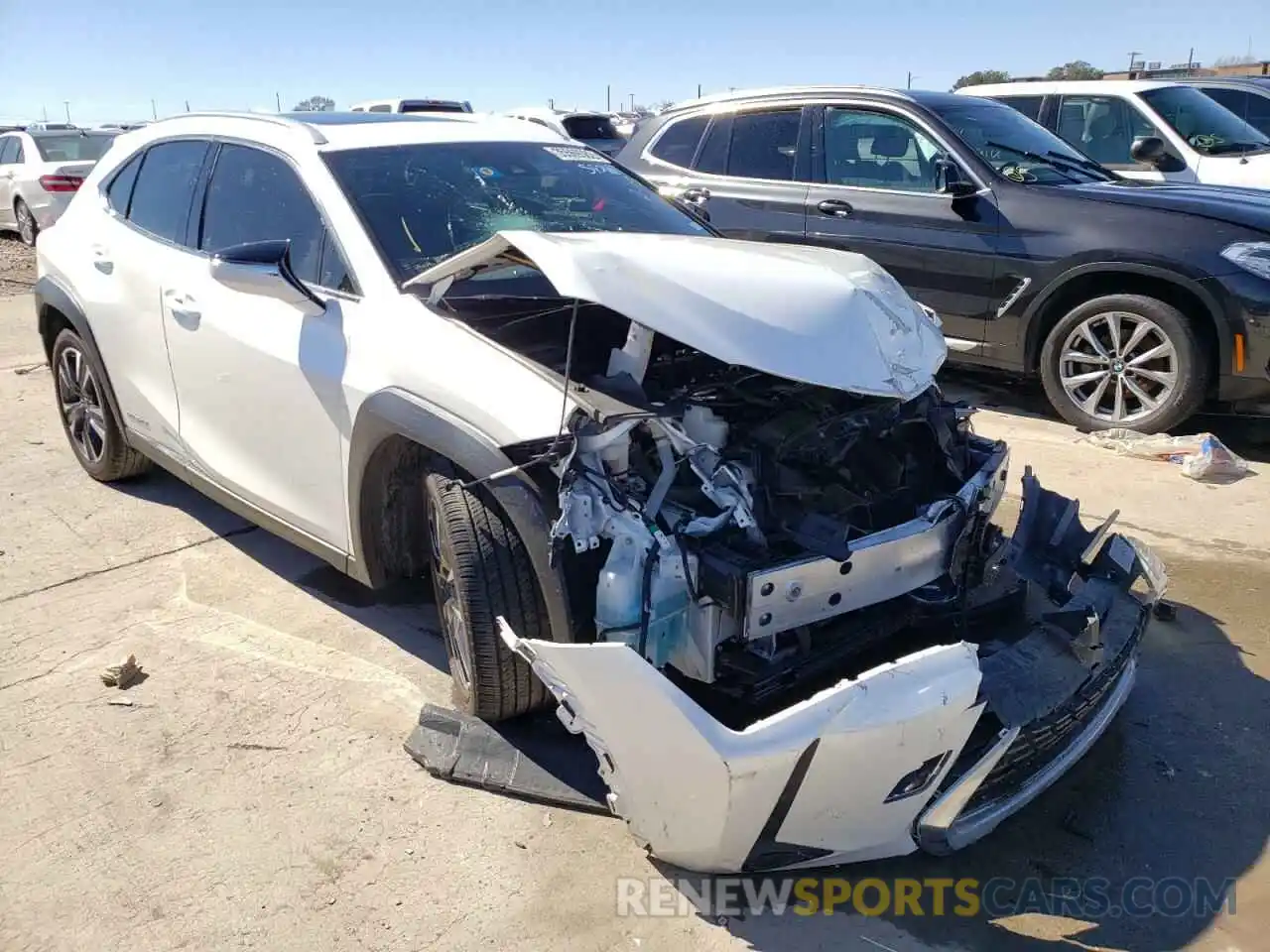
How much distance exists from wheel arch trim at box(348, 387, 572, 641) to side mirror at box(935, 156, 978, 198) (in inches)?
164

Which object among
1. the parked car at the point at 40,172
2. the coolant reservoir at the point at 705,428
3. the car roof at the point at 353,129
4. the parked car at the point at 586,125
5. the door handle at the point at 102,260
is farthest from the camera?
the parked car at the point at 586,125

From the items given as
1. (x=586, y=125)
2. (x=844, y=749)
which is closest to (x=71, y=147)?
(x=586, y=125)

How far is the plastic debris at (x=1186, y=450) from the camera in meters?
5.08

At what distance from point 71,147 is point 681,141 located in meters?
11.2

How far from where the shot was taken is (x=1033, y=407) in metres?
6.38

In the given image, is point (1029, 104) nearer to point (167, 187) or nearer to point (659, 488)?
point (167, 187)

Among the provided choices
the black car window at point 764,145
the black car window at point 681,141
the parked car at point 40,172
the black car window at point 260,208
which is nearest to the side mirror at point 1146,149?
the black car window at point 764,145

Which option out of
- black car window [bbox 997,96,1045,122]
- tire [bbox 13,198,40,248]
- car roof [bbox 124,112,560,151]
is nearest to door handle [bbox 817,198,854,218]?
car roof [bbox 124,112,560,151]

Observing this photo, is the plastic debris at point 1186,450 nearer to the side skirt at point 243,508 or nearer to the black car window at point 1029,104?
the black car window at point 1029,104

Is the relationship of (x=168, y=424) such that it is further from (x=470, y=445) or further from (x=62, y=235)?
(x=470, y=445)

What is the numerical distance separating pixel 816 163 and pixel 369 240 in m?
4.16

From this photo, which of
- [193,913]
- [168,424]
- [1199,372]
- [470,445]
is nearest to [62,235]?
[168,424]

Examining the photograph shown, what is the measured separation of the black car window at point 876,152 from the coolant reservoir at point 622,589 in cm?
457

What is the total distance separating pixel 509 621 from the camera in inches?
104
